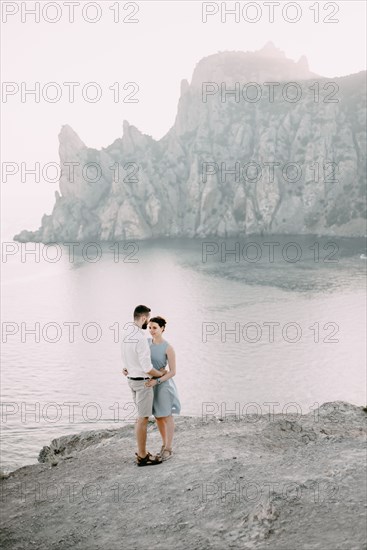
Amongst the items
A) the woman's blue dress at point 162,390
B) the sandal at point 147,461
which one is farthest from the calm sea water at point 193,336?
the woman's blue dress at point 162,390

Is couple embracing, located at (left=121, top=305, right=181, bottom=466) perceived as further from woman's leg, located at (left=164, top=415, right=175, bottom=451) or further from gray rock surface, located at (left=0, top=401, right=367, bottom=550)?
gray rock surface, located at (left=0, top=401, right=367, bottom=550)

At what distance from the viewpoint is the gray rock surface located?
10.7m

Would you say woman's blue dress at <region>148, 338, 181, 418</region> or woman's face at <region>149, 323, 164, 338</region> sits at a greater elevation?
woman's face at <region>149, 323, 164, 338</region>

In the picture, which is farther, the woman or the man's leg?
the man's leg

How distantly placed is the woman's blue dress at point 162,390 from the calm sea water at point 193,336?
31049 millimetres

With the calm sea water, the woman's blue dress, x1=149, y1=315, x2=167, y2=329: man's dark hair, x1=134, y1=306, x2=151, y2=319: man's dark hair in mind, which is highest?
x1=134, y1=306, x2=151, y2=319: man's dark hair

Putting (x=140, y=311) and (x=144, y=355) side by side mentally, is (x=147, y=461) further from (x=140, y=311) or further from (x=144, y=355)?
(x=140, y=311)

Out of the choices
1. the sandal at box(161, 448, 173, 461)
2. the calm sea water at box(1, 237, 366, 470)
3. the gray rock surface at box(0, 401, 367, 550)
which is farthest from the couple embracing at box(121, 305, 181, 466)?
the calm sea water at box(1, 237, 366, 470)

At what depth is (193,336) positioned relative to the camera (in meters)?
83.4

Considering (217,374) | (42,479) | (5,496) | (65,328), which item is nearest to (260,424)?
(42,479)

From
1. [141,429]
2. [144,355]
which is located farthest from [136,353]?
[141,429]

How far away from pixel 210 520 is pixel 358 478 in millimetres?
4144

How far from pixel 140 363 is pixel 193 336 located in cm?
7087

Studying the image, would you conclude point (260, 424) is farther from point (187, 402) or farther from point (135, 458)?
point (187, 402)
